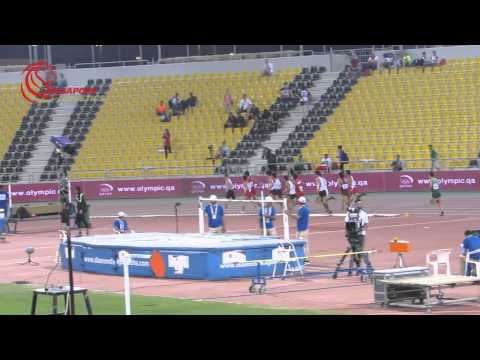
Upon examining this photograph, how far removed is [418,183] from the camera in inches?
1706

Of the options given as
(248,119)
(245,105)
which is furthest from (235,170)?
(245,105)

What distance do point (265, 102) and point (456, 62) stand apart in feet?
33.1

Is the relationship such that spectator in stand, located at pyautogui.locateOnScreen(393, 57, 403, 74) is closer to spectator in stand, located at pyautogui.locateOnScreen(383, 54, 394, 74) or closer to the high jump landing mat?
spectator in stand, located at pyautogui.locateOnScreen(383, 54, 394, 74)

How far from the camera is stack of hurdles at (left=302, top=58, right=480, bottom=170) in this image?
148ft

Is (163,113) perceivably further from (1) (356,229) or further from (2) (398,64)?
(1) (356,229)

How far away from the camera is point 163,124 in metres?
54.6

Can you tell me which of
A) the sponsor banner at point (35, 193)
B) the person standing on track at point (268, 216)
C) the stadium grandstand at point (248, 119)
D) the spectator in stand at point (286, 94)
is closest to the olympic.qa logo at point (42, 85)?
the stadium grandstand at point (248, 119)

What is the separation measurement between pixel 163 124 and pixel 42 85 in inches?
348

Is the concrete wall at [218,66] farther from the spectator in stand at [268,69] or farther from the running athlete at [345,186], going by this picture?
the running athlete at [345,186]

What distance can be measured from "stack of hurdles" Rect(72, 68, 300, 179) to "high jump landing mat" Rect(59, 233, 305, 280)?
24.3m

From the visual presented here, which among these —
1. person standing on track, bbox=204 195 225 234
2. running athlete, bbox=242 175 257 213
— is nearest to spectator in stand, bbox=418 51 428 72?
running athlete, bbox=242 175 257 213

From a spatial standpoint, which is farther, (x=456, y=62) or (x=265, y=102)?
(x=265, y=102)

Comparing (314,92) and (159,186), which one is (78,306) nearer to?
(159,186)

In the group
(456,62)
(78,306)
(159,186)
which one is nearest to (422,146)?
(456,62)
